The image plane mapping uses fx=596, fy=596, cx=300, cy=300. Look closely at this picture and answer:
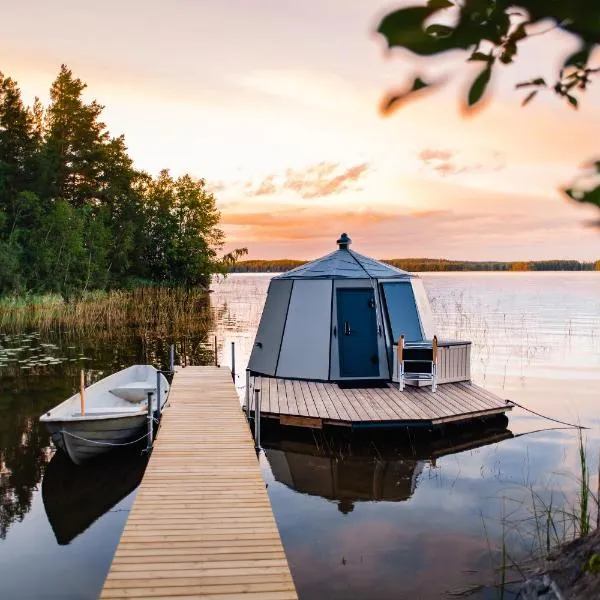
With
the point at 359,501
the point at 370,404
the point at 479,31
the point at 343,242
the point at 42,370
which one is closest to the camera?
the point at 479,31

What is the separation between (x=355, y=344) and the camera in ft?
40.1

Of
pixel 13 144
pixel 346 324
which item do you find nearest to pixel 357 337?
pixel 346 324

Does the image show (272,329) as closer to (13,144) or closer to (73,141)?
(13,144)

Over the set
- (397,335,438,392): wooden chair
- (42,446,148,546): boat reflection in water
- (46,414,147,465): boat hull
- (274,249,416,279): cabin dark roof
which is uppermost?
(274,249,416,279): cabin dark roof

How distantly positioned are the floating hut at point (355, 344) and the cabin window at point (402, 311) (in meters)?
0.02

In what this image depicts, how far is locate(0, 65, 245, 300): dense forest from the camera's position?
36.2 m

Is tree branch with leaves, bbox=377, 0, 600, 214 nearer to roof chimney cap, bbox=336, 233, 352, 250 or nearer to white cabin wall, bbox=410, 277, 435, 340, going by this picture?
white cabin wall, bbox=410, 277, 435, 340

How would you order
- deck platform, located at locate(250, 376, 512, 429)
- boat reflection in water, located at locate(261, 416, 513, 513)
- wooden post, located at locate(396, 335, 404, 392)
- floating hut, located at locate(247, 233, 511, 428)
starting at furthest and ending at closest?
floating hut, located at locate(247, 233, 511, 428), wooden post, located at locate(396, 335, 404, 392), deck platform, located at locate(250, 376, 512, 429), boat reflection in water, located at locate(261, 416, 513, 513)

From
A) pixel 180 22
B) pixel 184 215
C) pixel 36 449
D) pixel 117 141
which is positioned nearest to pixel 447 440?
pixel 36 449

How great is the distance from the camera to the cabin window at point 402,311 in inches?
488

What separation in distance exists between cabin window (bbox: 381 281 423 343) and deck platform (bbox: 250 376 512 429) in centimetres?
113

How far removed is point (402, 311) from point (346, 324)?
1.28 metres

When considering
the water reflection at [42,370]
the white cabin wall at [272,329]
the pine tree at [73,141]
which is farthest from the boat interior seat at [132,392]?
the pine tree at [73,141]

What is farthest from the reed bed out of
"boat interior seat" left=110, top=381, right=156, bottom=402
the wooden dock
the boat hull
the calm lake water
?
the wooden dock
